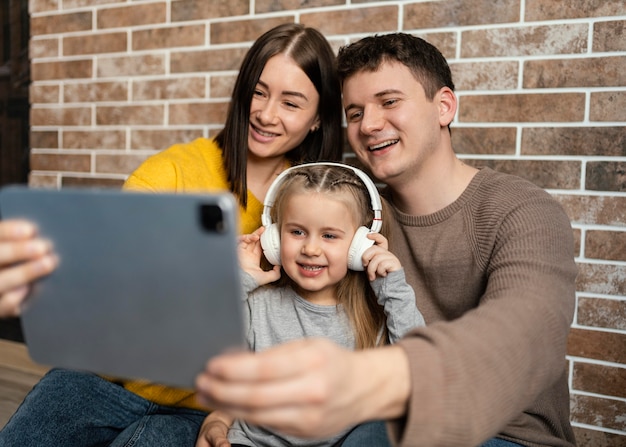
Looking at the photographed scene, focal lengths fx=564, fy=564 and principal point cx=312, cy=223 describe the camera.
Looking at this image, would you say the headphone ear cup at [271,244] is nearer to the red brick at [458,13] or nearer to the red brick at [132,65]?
the red brick at [458,13]

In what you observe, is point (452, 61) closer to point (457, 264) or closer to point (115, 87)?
point (457, 264)

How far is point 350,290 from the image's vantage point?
1.47 meters

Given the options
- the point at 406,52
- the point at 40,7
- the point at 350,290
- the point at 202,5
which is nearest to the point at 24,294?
the point at 350,290

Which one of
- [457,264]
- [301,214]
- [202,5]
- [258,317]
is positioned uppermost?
[202,5]

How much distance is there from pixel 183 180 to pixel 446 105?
0.78 metres

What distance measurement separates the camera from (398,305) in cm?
134

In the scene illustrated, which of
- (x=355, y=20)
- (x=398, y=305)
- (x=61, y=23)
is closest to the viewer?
(x=398, y=305)

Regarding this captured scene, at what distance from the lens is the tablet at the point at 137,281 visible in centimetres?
64

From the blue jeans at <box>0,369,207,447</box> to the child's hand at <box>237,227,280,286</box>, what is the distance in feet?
1.47

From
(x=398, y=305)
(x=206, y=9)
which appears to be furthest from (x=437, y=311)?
(x=206, y=9)

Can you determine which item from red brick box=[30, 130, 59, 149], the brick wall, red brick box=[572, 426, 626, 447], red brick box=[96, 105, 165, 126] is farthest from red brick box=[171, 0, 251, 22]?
red brick box=[572, 426, 626, 447]

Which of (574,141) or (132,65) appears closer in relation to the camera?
(574,141)

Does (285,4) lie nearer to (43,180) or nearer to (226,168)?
(226,168)

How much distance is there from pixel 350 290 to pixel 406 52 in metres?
0.64
